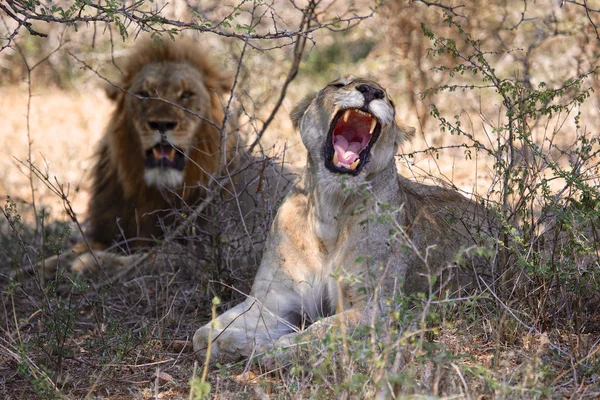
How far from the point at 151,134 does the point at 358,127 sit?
2177 mm

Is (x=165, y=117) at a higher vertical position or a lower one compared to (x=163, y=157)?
higher

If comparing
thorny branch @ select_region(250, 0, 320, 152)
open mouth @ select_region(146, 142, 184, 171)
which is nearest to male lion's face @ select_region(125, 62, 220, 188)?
open mouth @ select_region(146, 142, 184, 171)

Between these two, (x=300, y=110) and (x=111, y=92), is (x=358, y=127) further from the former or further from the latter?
(x=111, y=92)

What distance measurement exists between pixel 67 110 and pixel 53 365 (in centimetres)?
838

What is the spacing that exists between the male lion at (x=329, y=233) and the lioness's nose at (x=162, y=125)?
1683 mm

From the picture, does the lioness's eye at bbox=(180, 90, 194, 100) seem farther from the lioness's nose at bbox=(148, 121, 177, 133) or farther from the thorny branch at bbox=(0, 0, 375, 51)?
the thorny branch at bbox=(0, 0, 375, 51)

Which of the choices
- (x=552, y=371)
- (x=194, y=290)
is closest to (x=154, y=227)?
(x=194, y=290)

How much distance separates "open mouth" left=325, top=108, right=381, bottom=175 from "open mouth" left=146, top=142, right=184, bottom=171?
2.07 meters

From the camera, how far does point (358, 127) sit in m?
4.49

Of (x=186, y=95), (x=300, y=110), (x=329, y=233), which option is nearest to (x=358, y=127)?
(x=300, y=110)

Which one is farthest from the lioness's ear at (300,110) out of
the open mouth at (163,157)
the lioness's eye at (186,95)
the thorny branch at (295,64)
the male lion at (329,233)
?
the lioness's eye at (186,95)

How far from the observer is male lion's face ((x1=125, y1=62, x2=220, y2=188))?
20.1ft

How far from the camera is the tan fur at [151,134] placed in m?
6.26

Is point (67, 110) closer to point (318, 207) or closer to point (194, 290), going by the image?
point (194, 290)
